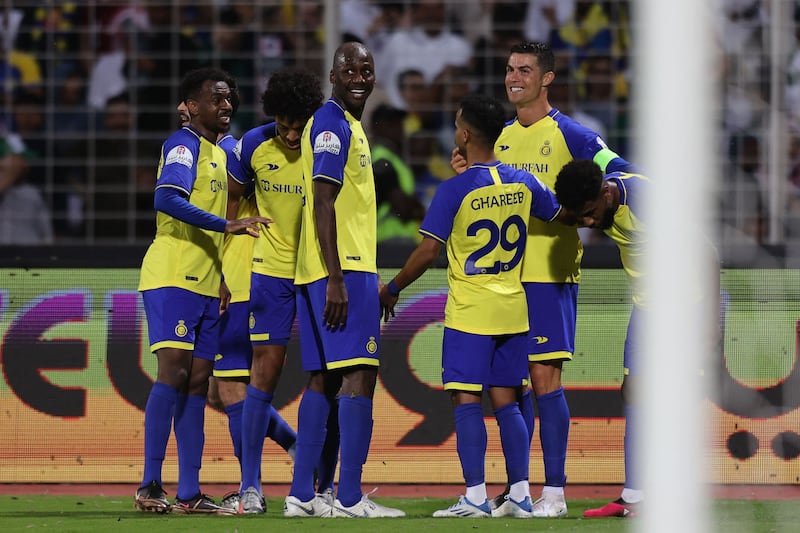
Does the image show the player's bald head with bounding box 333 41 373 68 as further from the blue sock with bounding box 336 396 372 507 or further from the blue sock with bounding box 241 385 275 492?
the blue sock with bounding box 241 385 275 492

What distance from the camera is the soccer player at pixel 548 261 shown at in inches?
224

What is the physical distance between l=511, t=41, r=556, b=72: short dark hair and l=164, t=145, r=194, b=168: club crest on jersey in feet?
4.89

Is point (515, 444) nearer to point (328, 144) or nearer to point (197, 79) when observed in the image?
point (328, 144)

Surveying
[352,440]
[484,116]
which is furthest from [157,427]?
[484,116]

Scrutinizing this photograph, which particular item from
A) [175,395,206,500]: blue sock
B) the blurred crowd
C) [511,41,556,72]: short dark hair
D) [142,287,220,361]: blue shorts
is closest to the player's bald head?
[511,41,556,72]: short dark hair

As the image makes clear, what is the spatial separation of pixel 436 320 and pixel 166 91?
312cm

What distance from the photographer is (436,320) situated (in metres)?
7.17

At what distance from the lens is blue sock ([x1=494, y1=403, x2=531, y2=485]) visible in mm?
5484

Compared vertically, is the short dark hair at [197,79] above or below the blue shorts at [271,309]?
above

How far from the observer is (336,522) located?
5.21 metres

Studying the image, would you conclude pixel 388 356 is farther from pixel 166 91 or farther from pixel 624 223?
pixel 166 91

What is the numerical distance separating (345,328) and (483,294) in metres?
0.58

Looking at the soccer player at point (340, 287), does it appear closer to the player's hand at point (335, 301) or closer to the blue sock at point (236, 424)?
the player's hand at point (335, 301)

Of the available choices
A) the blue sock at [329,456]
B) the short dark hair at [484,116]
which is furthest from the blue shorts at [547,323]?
the blue sock at [329,456]
